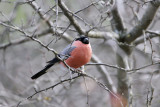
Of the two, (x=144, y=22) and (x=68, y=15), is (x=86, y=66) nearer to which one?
(x=144, y=22)

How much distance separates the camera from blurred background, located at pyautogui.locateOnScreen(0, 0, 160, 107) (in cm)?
466

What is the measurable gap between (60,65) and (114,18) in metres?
1.28

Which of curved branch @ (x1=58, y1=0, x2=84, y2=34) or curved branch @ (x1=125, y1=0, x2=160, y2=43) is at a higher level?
curved branch @ (x1=58, y1=0, x2=84, y2=34)

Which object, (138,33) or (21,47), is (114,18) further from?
(21,47)

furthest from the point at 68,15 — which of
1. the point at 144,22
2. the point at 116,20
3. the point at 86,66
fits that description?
the point at 86,66

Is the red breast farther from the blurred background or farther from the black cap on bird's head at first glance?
the blurred background

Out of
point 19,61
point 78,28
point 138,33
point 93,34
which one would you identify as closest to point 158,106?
point 138,33

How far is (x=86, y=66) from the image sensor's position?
6.82m

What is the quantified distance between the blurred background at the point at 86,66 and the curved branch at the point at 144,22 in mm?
119

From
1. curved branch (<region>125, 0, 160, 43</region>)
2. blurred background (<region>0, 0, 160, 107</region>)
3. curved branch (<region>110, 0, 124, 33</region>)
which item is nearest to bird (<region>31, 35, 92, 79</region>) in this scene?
blurred background (<region>0, 0, 160, 107</region>)

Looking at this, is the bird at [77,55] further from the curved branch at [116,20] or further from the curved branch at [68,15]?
the curved branch at [116,20]

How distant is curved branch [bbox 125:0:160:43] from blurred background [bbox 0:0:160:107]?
12 cm

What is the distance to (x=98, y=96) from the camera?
711 cm

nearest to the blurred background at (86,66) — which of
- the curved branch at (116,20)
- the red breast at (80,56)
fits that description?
the curved branch at (116,20)
